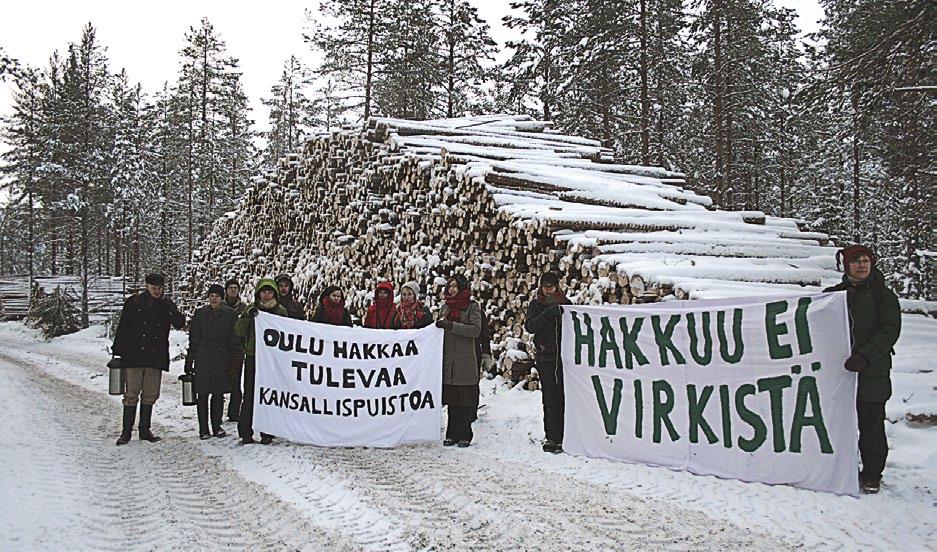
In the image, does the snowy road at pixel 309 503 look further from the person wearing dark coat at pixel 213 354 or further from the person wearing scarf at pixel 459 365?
the person wearing dark coat at pixel 213 354

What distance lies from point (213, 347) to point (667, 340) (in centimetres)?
507

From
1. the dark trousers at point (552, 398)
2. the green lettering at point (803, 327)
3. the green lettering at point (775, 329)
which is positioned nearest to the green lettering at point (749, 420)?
the green lettering at point (775, 329)

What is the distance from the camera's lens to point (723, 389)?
579 cm

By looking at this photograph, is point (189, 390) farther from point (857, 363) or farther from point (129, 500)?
point (857, 363)

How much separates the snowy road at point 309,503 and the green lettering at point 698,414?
95cm

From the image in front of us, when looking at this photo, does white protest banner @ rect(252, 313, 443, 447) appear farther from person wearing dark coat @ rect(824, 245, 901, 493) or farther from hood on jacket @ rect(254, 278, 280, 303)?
person wearing dark coat @ rect(824, 245, 901, 493)

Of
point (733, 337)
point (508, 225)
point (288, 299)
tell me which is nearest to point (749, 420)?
point (733, 337)

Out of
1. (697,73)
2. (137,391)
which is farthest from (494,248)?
→ (697,73)

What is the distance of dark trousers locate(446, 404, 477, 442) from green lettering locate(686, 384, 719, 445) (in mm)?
2502

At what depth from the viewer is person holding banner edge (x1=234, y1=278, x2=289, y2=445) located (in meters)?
7.67

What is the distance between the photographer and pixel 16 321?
114 feet

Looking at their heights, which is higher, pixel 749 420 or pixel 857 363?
pixel 857 363

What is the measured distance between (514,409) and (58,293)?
2550 cm

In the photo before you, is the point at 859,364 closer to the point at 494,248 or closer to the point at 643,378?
the point at 643,378
